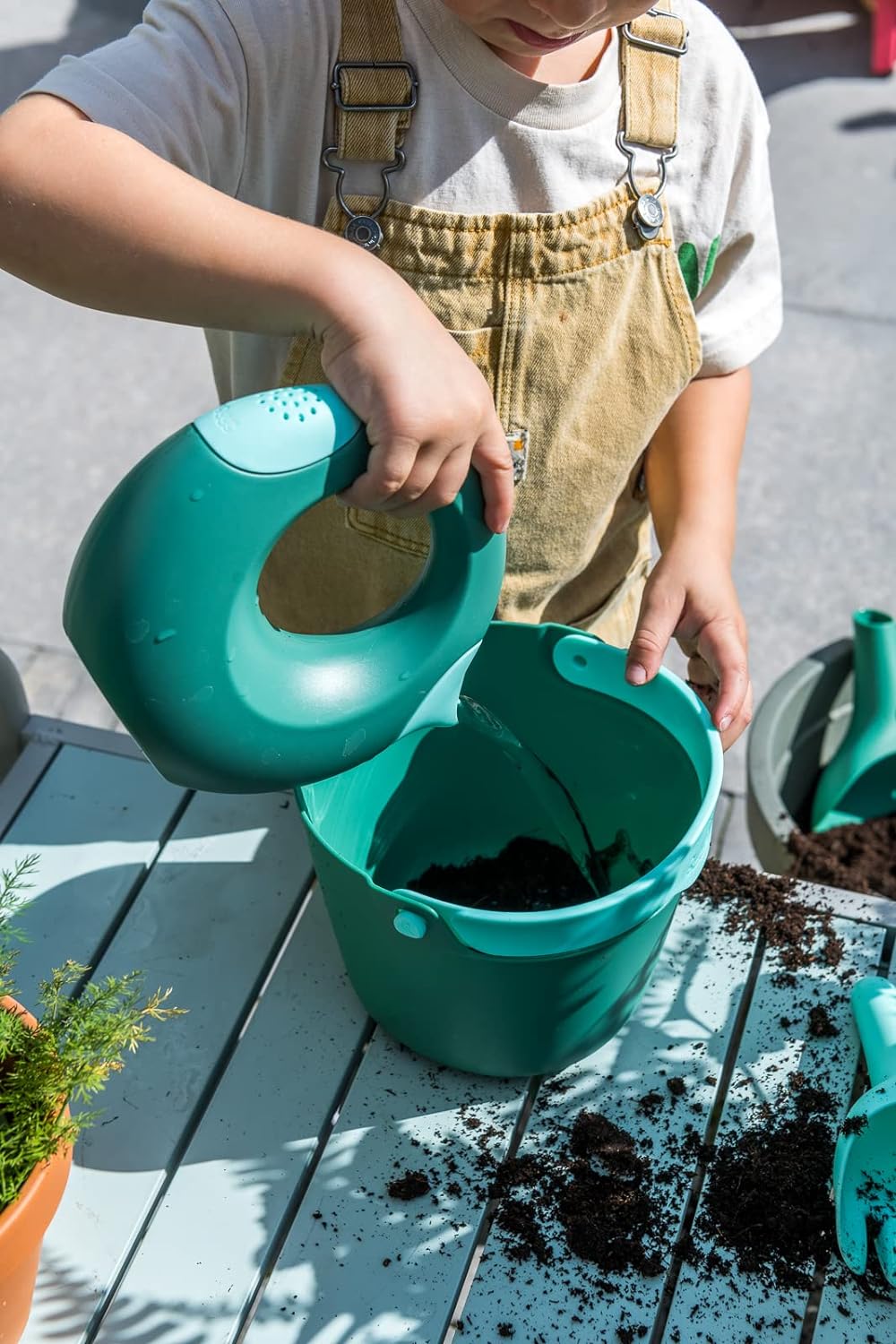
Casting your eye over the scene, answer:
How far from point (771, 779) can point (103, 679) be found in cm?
115

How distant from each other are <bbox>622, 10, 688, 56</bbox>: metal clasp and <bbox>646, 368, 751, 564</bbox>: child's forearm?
303 millimetres

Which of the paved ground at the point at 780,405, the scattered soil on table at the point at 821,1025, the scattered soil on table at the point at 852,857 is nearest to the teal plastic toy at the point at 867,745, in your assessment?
the scattered soil on table at the point at 852,857

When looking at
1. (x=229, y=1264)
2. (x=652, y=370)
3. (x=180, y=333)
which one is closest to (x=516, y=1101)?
(x=229, y=1264)

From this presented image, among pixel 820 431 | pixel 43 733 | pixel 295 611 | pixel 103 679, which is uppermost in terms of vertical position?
pixel 103 679

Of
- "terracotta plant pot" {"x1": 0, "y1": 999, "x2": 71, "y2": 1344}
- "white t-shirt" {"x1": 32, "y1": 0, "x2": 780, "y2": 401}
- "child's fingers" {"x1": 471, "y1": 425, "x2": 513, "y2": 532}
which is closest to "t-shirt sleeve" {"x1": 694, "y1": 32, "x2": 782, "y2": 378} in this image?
"white t-shirt" {"x1": 32, "y1": 0, "x2": 780, "y2": 401}

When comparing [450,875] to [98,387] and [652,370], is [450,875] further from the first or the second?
[98,387]

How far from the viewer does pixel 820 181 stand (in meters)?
3.34

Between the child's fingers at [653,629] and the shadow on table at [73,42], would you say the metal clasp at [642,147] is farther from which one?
the shadow on table at [73,42]

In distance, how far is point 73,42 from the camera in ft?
11.9

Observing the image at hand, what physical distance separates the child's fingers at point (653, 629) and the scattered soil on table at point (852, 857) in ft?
1.89

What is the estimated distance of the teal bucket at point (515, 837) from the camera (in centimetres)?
95

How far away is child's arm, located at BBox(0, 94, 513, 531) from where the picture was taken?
848mm

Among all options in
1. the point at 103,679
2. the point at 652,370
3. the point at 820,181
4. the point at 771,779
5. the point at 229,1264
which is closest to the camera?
the point at 103,679

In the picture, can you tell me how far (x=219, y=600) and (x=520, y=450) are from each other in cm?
43
